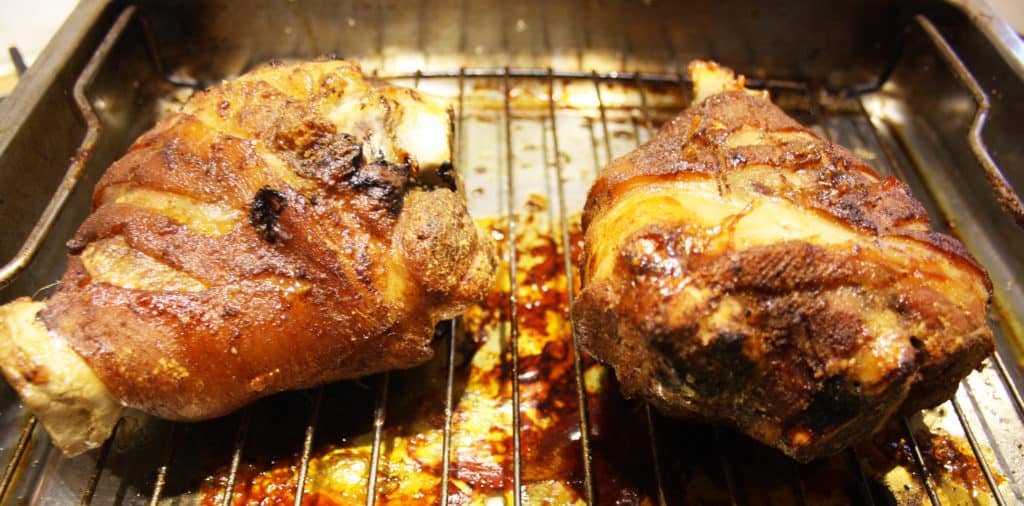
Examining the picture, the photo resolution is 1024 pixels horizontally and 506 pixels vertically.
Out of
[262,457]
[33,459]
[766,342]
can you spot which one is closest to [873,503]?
[766,342]

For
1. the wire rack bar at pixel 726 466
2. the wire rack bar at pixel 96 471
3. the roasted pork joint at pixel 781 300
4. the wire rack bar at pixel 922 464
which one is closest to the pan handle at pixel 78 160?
the wire rack bar at pixel 96 471

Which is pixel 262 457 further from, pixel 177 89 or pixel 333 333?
pixel 177 89

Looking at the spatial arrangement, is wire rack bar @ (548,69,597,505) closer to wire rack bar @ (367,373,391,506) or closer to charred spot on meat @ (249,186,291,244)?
wire rack bar @ (367,373,391,506)

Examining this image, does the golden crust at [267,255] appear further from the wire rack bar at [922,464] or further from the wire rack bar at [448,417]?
the wire rack bar at [922,464]

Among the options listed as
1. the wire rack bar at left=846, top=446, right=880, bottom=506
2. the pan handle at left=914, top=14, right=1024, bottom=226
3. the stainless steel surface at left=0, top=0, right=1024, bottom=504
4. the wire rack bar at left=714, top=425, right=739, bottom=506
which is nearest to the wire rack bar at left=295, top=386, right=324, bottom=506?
the stainless steel surface at left=0, top=0, right=1024, bottom=504

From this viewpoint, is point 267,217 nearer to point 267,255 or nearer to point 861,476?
point 267,255

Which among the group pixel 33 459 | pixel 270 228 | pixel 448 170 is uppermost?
pixel 448 170
